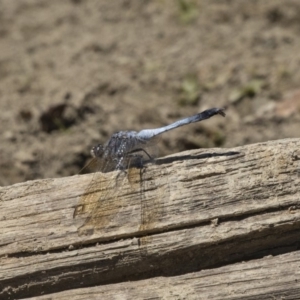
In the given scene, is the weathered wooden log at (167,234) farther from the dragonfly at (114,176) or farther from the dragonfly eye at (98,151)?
the dragonfly eye at (98,151)

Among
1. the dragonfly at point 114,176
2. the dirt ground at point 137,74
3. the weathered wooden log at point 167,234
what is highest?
the dirt ground at point 137,74

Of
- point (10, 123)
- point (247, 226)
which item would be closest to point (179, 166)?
point (247, 226)

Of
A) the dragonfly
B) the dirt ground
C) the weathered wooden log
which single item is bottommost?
the weathered wooden log

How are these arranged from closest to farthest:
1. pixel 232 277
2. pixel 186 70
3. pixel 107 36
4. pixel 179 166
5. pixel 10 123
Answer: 1. pixel 232 277
2. pixel 179 166
3. pixel 10 123
4. pixel 186 70
5. pixel 107 36

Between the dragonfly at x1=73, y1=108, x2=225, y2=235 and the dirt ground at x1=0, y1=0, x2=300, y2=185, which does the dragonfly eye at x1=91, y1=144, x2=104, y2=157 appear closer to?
the dragonfly at x1=73, y1=108, x2=225, y2=235

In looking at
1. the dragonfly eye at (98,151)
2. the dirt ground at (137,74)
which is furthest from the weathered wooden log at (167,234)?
the dirt ground at (137,74)

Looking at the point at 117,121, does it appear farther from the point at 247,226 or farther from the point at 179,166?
the point at 247,226

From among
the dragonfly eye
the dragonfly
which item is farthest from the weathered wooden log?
the dragonfly eye
